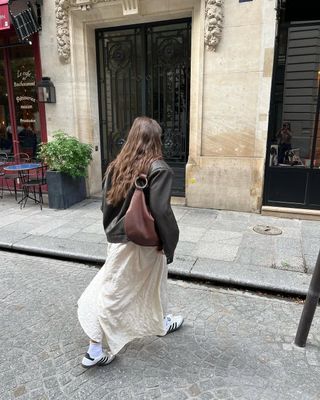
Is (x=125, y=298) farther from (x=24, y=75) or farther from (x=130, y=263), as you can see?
(x=24, y=75)

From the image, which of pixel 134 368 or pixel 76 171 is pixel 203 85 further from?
pixel 134 368

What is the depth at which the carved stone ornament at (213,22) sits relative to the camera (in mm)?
5957

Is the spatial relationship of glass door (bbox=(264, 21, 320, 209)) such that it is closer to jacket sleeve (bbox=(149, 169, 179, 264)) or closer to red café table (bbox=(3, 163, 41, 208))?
jacket sleeve (bbox=(149, 169, 179, 264))

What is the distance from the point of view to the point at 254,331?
10.0 ft

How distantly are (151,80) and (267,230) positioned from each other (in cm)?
404

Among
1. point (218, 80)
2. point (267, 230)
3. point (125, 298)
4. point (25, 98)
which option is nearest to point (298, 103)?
point (218, 80)

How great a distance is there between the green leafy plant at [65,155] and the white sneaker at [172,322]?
4.44 m

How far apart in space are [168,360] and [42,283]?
199cm

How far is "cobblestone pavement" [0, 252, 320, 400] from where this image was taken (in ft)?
7.78

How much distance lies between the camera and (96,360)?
257cm

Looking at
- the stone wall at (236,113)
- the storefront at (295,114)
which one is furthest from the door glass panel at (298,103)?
the stone wall at (236,113)

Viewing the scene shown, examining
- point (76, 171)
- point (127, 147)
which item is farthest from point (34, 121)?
point (127, 147)

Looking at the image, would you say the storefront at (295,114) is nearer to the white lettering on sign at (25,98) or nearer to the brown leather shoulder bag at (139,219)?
the brown leather shoulder bag at (139,219)

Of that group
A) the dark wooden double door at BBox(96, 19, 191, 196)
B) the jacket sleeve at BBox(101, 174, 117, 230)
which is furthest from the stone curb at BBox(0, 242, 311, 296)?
the dark wooden double door at BBox(96, 19, 191, 196)
